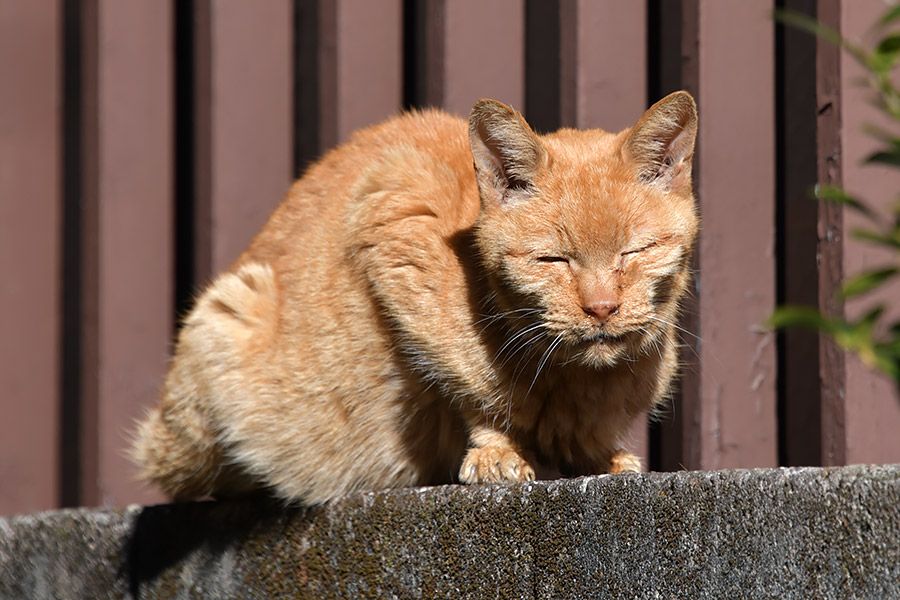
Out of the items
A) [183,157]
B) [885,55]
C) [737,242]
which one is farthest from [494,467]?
[183,157]

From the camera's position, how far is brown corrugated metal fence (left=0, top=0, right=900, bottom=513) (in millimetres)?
3094

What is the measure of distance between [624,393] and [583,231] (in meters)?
0.46

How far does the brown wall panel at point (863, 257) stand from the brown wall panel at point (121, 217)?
2.42 metres

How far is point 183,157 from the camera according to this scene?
4523mm

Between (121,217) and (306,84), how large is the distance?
0.86 m

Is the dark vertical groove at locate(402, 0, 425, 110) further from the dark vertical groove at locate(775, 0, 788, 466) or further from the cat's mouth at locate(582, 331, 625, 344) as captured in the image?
the cat's mouth at locate(582, 331, 625, 344)

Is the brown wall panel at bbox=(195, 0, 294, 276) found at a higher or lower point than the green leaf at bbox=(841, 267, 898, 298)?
higher

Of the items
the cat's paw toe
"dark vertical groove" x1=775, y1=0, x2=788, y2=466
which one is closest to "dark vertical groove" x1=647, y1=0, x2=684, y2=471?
"dark vertical groove" x1=775, y1=0, x2=788, y2=466

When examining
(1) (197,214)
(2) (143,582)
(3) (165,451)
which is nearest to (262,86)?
(1) (197,214)

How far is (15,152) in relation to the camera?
4086mm

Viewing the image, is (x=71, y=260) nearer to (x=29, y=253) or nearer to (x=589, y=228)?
(x=29, y=253)

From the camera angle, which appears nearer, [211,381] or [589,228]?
[589,228]

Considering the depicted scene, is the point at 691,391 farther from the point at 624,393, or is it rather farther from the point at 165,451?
the point at 165,451

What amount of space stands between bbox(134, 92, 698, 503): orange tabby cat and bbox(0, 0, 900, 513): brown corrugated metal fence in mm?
569
